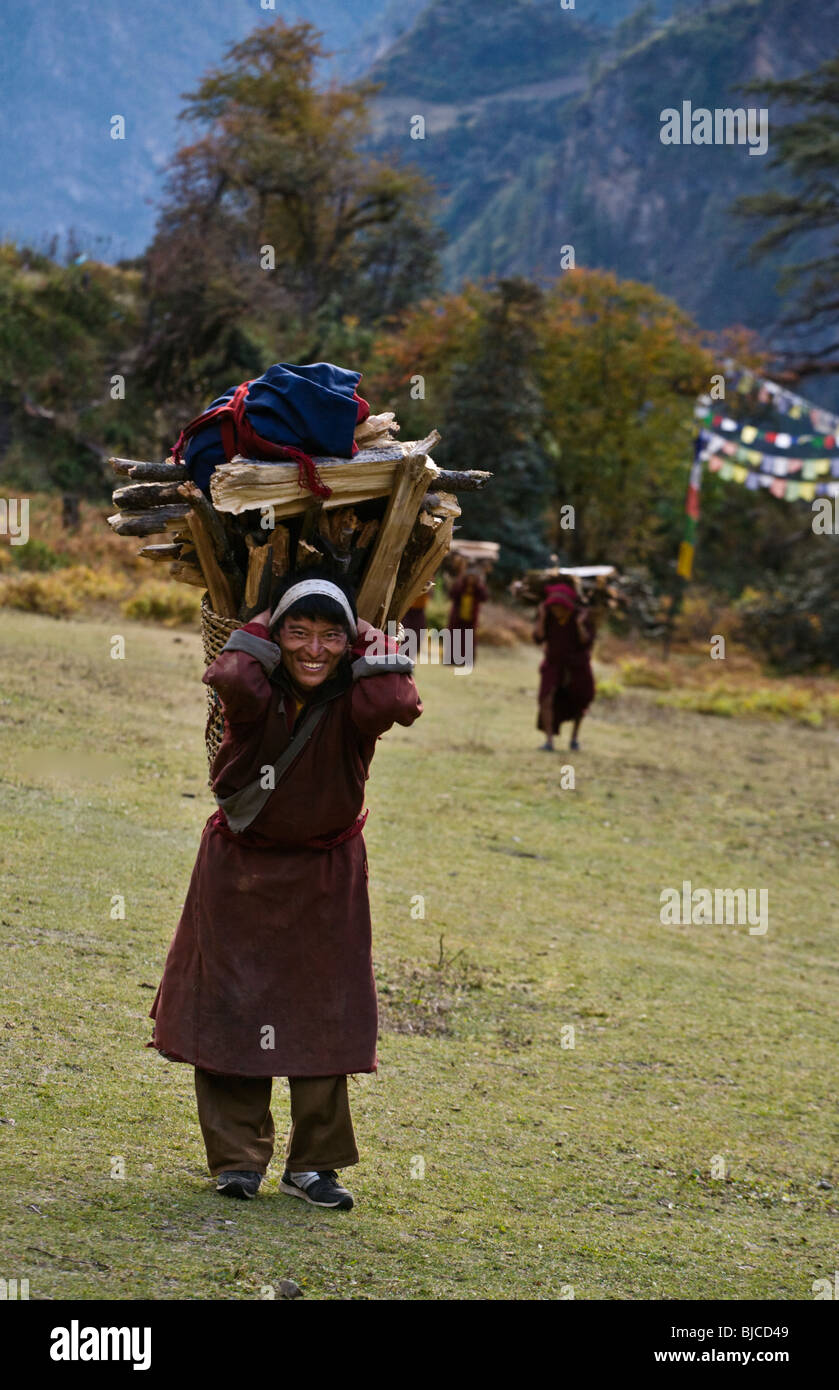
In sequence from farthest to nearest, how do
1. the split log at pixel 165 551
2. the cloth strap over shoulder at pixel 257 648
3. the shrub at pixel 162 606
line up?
1. the shrub at pixel 162 606
2. the split log at pixel 165 551
3. the cloth strap over shoulder at pixel 257 648

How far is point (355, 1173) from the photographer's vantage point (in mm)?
4691

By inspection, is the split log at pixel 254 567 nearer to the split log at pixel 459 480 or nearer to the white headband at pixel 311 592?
the white headband at pixel 311 592

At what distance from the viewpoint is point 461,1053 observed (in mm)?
6176

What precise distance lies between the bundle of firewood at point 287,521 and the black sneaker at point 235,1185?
1554mm

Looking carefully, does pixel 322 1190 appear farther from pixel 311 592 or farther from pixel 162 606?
pixel 162 606

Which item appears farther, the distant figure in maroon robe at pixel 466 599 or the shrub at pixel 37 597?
the distant figure in maroon robe at pixel 466 599

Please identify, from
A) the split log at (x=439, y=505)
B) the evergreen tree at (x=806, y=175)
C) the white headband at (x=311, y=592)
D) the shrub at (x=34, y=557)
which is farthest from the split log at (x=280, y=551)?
the evergreen tree at (x=806, y=175)

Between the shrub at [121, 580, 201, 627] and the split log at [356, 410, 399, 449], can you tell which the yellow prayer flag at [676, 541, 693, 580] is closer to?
the shrub at [121, 580, 201, 627]

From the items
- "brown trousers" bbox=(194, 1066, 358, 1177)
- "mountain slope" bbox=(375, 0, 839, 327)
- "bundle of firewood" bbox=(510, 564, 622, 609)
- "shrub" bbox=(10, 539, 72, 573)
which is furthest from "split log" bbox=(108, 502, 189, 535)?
"mountain slope" bbox=(375, 0, 839, 327)

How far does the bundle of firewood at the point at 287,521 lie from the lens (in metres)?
4.40

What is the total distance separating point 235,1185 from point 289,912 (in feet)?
2.44

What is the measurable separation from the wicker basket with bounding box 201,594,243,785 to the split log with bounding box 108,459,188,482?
1.20 ft

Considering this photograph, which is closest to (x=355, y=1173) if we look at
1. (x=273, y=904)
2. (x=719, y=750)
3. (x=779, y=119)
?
(x=273, y=904)

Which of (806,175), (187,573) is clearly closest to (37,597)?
(187,573)
